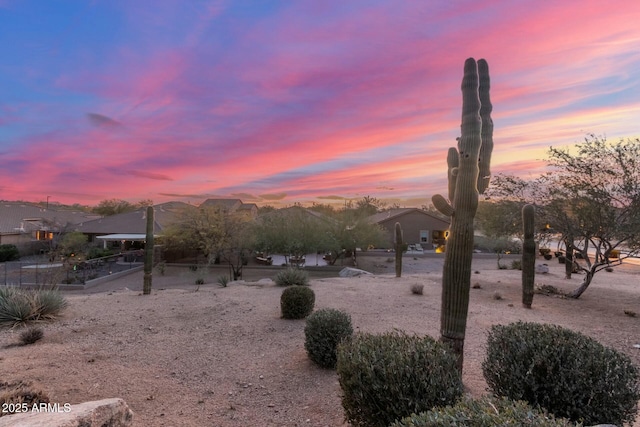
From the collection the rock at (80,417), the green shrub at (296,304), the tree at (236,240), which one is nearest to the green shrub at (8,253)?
the tree at (236,240)

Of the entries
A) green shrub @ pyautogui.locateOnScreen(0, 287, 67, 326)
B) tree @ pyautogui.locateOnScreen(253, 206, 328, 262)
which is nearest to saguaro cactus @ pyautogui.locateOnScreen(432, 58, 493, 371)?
green shrub @ pyautogui.locateOnScreen(0, 287, 67, 326)

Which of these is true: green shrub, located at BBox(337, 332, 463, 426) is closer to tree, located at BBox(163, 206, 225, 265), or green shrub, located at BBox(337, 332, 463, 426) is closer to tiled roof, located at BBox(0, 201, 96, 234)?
tree, located at BBox(163, 206, 225, 265)

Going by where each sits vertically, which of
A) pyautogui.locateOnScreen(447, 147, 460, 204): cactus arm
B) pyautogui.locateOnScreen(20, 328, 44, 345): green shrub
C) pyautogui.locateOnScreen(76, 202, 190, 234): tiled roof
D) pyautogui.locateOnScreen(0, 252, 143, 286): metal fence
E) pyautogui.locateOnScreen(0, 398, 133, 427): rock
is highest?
pyautogui.locateOnScreen(447, 147, 460, 204): cactus arm

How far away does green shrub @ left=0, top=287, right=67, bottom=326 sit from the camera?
28.3 ft

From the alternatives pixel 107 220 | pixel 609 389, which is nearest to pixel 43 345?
pixel 609 389

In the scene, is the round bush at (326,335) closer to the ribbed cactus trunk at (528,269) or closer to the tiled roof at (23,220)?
the ribbed cactus trunk at (528,269)

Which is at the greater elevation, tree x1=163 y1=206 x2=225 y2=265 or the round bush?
tree x1=163 y1=206 x2=225 y2=265

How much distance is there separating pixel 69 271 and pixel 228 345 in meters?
19.5

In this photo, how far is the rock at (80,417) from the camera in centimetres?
273

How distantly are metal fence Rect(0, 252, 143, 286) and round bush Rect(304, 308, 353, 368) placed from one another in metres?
16.1

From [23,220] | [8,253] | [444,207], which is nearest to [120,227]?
[8,253]

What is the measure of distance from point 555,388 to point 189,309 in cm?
974

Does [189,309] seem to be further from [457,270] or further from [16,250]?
[16,250]

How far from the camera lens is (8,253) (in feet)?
102
